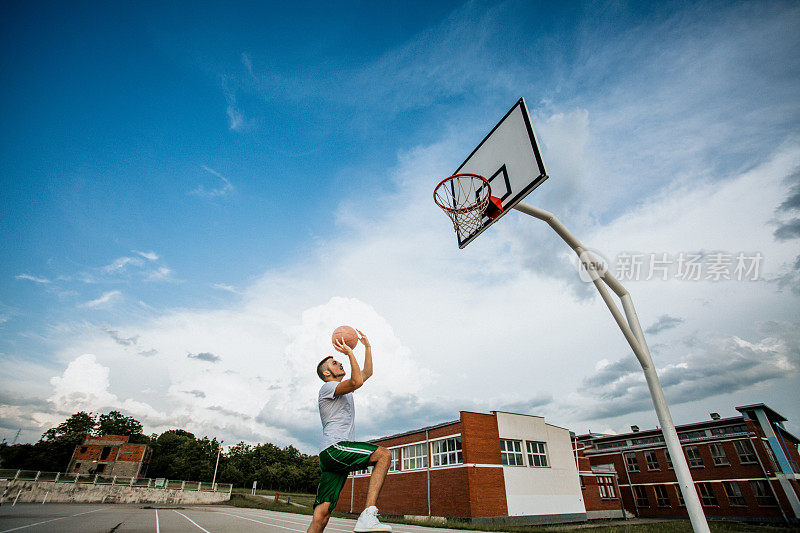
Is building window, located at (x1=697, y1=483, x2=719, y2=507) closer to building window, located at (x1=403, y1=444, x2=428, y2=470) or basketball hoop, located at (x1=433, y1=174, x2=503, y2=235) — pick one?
building window, located at (x1=403, y1=444, x2=428, y2=470)

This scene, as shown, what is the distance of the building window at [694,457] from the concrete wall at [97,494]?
48202 millimetres

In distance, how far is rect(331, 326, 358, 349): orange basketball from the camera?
12.7ft

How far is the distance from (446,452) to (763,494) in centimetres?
2761

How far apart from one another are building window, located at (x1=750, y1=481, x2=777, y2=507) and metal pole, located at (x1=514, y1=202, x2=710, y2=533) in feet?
125

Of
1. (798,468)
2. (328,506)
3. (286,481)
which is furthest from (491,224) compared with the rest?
(286,481)

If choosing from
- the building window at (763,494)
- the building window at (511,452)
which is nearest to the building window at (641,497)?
the building window at (763,494)

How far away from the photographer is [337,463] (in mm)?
3527

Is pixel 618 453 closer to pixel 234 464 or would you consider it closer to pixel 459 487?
pixel 459 487

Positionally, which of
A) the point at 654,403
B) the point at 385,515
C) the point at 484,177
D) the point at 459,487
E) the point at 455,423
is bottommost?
the point at 385,515

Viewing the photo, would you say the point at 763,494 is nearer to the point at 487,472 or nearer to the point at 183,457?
the point at 487,472

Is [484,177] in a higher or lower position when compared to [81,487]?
higher

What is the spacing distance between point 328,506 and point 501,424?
23.4 meters

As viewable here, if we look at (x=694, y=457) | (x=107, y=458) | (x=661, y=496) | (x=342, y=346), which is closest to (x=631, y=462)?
(x=661, y=496)

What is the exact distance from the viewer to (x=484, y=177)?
686 cm
